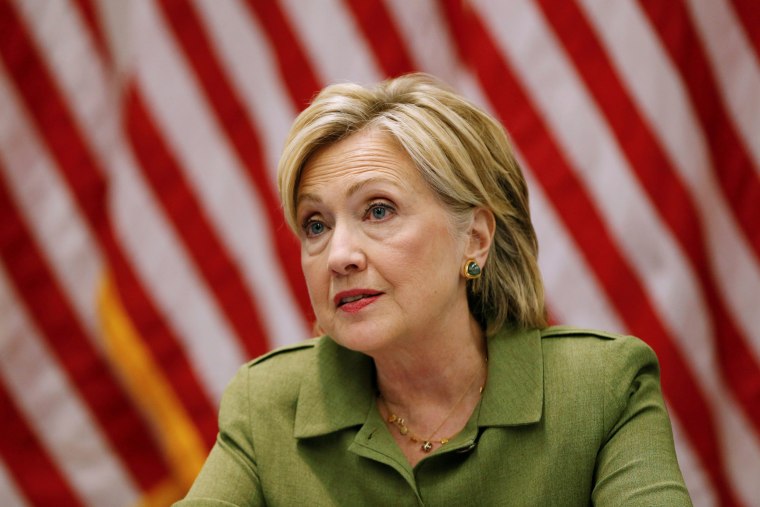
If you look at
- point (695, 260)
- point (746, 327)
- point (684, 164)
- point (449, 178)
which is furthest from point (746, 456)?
point (449, 178)

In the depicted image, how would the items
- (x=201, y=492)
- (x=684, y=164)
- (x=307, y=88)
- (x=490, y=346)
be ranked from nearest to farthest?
(x=201, y=492) < (x=490, y=346) < (x=684, y=164) < (x=307, y=88)

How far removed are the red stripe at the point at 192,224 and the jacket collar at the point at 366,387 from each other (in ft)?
Answer: 4.19

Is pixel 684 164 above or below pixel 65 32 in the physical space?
below

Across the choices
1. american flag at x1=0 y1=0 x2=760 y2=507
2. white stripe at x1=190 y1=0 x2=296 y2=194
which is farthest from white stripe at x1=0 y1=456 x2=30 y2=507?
white stripe at x1=190 y1=0 x2=296 y2=194

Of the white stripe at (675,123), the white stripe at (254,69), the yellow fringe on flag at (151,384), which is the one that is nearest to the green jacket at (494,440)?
the white stripe at (675,123)

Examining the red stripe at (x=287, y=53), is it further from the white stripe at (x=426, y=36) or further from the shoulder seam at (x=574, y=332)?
the shoulder seam at (x=574, y=332)

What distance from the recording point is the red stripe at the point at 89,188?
3320 mm

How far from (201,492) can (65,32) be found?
83.3 inches

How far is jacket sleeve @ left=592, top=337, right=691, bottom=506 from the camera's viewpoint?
1680mm

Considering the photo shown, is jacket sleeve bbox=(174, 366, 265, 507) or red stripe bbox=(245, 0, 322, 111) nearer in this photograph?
jacket sleeve bbox=(174, 366, 265, 507)

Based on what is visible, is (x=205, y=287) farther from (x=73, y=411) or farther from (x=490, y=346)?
(x=490, y=346)

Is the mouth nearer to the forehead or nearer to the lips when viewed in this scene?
the lips

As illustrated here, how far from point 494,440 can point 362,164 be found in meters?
0.60

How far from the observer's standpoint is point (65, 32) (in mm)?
3367
